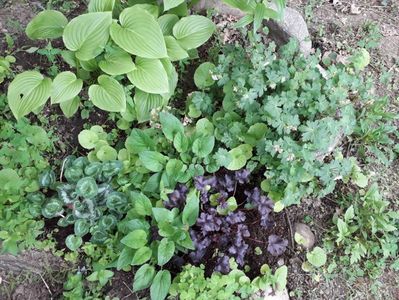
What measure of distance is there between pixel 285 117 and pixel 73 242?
4.67 feet

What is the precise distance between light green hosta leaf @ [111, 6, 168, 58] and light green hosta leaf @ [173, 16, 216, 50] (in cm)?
31

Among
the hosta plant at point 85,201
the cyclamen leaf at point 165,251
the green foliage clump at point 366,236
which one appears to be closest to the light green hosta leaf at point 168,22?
the hosta plant at point 85,201

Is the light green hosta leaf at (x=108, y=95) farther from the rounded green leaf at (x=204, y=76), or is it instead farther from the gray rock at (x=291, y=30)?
the gray rock at (x=291, y=30)

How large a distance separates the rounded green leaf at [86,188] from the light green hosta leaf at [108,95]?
1.50ft

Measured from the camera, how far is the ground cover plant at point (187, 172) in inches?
98.4

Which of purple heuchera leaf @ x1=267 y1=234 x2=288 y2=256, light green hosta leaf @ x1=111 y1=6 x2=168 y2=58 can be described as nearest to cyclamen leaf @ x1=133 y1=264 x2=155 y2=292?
purple heuchera leaf @ x1=267 y1=234 x2=288 y2=256

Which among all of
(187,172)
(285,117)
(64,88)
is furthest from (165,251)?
(64,88)

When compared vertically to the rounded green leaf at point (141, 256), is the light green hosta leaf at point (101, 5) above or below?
above

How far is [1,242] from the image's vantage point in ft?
8.65

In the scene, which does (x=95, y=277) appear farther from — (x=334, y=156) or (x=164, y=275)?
(x=334, y=156)

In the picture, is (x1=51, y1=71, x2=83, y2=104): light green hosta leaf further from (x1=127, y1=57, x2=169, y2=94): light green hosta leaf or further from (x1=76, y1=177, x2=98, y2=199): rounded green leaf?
(x1=76, y1=177, x2=98, y2=199): rounded green leaf

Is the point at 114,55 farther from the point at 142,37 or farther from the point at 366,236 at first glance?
the point at 366,236

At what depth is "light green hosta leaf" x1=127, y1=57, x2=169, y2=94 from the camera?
268 cm

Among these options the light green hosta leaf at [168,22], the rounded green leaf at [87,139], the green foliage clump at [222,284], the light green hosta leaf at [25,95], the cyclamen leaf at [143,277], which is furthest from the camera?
the light green hosta leaf at [168,22]
